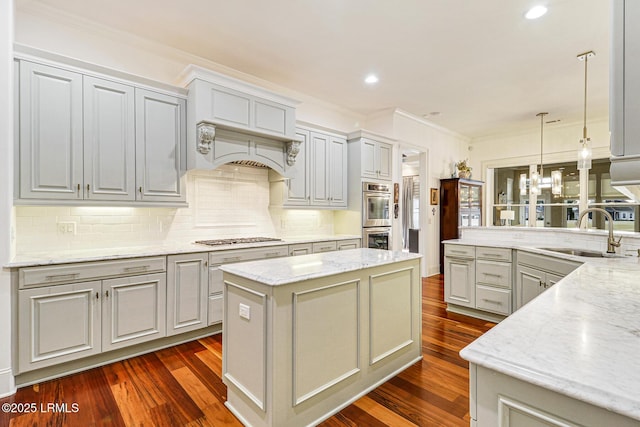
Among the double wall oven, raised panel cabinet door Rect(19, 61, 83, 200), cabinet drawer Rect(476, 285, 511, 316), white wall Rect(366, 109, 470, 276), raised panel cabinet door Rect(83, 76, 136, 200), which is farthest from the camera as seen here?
white wall Rect(366, 109, 470, 276)

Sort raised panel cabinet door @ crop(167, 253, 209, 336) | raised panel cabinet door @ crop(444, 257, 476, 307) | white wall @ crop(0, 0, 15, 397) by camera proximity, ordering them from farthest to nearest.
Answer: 1. raised panel cabinet door @ crop(444, 257, 476, 307)
2. raised panel cabinet door @ crop(167, 253, 209, 336)
3. white wall @ crop(0, 0, 15, 397)

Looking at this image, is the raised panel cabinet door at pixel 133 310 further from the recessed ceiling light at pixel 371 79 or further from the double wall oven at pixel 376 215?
the recessed ceiling light at pixel 371 79

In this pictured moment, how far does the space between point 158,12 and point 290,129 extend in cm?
173

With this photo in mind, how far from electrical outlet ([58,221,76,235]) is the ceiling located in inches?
73.3

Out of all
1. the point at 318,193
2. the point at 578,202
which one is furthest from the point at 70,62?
the point at 578,202

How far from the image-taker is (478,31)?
3051 mm

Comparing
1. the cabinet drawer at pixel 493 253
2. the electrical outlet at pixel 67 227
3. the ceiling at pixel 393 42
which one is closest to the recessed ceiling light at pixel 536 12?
the ceiling at pixel 393 42

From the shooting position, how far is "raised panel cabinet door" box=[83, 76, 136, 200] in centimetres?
271

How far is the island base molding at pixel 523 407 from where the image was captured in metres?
0.73

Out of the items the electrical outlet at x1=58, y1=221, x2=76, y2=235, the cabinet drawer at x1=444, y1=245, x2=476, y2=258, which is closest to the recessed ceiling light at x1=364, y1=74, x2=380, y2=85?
the cabinet drawer at x1=444, y1=245, x2=476, y2=258

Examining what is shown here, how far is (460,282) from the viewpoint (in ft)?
13.0

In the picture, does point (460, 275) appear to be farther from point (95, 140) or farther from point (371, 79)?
point (95, 140)

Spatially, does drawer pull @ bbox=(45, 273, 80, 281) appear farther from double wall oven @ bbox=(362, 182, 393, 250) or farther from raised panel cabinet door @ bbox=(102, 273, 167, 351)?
double wall oven @ bbox=(362, 182, 393, 250)

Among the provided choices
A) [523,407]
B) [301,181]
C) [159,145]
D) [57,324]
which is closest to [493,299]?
[301,181]
